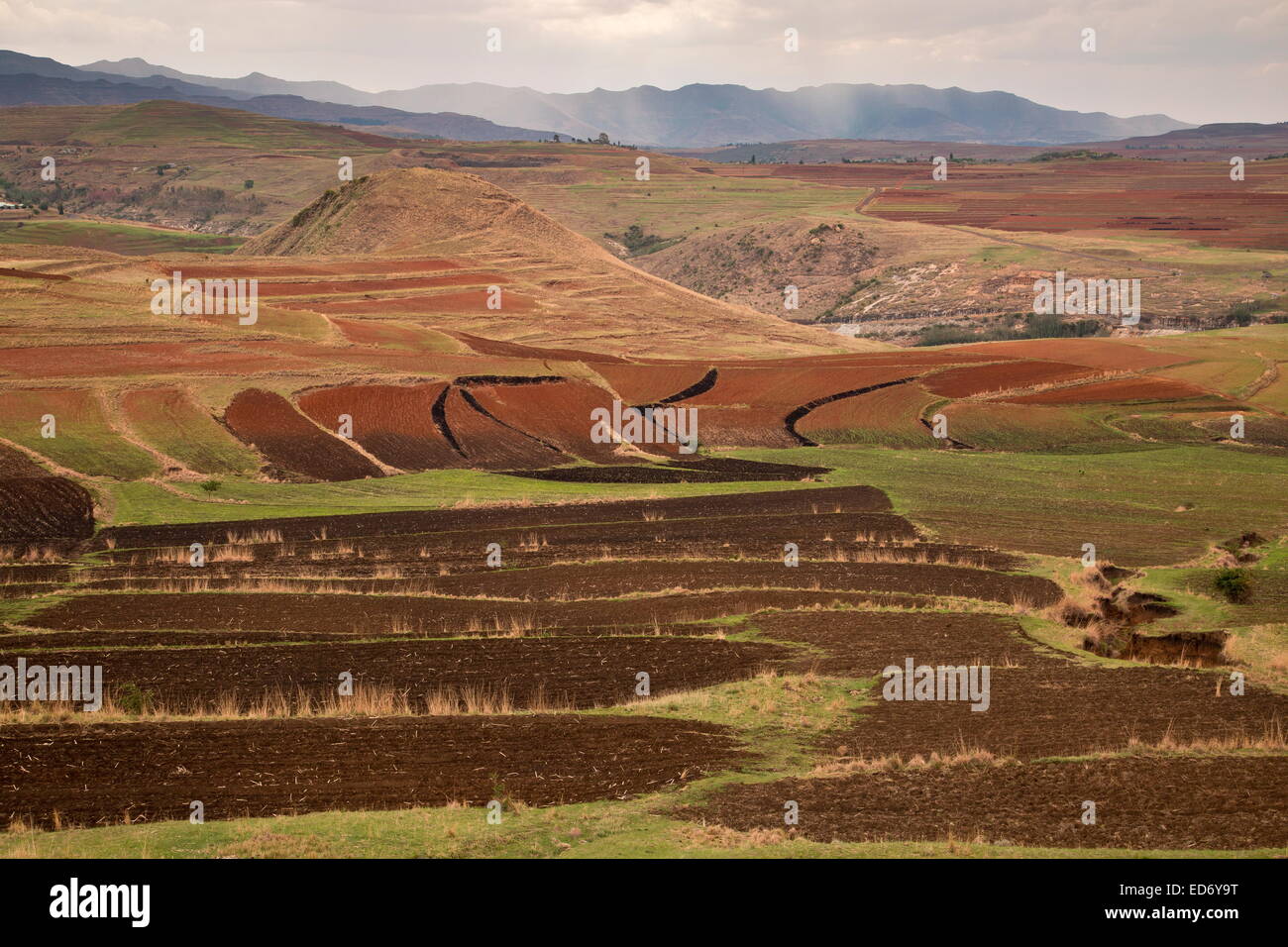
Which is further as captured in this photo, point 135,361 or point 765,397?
point 765,397

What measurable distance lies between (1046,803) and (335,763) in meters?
11.3

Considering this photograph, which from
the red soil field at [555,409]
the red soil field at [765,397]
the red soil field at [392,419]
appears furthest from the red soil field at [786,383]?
the red soil field at [392,419]

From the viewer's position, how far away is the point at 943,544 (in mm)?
42812

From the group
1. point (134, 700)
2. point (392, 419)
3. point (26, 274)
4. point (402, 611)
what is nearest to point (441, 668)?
point (402, 611)

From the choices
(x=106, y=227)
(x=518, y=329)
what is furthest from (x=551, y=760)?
(x=106, y=227)

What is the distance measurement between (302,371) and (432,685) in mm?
43830

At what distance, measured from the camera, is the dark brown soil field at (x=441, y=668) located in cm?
2548

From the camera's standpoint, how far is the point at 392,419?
61.3 meters

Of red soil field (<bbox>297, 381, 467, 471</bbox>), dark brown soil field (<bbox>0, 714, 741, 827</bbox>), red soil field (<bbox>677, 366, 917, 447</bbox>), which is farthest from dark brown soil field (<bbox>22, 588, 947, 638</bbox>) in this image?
red soil field (<bbox>677, 366, 917, 447</bbox>)

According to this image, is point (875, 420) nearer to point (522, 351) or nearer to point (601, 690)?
point (522, 351)

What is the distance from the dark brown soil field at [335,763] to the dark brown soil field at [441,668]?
88.6 inches

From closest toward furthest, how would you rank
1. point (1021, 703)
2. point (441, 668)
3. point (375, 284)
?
point (1021, 703)
point (441, 668)
point (375, 284)

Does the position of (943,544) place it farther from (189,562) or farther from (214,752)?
(214,752)

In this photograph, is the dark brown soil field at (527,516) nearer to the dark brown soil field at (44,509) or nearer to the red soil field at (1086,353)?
the dark brown soil field at (44,509)
